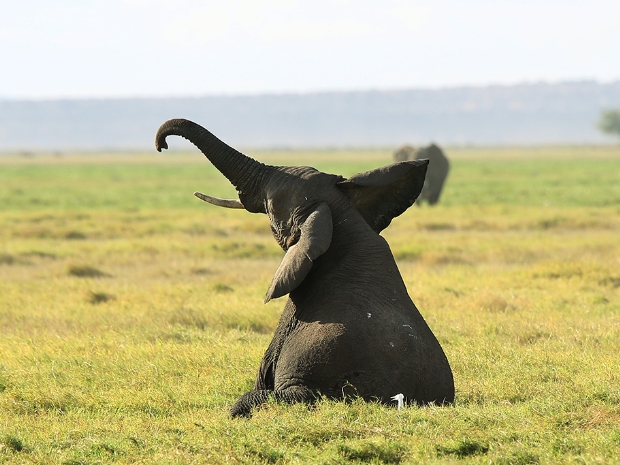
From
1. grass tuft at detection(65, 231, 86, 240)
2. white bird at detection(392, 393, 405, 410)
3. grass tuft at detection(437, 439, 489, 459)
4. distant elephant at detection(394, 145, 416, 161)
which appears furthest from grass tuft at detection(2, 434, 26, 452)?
distant elephant at detection(394, 145, 416, 161)

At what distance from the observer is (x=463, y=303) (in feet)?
39.1

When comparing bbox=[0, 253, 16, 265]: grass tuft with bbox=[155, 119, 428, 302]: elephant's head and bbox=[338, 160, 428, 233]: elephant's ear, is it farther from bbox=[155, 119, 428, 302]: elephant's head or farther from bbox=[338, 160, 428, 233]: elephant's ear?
bbox=[338, 160, 428, 233]: elephant's ear

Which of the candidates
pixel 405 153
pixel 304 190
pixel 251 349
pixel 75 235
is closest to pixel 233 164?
pixel 304 190

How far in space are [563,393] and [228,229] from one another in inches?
666

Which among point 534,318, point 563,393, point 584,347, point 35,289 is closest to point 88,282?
point 35,289

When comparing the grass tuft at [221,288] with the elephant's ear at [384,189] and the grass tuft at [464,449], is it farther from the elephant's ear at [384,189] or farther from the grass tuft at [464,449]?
the grass tuft at [464,449]

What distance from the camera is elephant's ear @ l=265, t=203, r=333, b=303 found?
20.2 ft

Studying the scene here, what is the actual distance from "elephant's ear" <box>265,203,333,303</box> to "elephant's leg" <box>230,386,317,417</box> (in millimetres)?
728

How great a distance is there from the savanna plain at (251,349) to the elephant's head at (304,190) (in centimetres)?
130

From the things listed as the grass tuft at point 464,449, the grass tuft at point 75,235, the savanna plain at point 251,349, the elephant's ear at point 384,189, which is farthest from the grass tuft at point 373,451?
the grass tuft at point 75,235

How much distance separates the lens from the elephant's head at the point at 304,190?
683 cm

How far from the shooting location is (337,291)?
21.9 feet

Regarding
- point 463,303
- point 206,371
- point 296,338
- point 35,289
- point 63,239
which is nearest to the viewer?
point 296,338

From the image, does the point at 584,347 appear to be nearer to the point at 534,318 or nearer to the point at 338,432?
the point at 534,318
